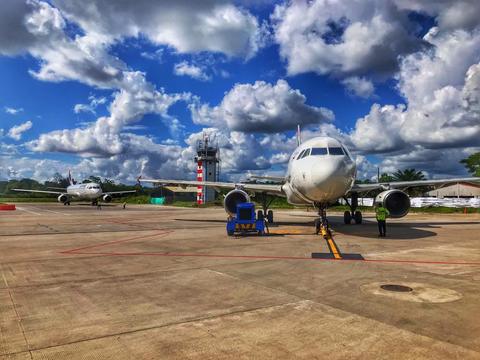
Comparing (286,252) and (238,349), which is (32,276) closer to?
(238,349)

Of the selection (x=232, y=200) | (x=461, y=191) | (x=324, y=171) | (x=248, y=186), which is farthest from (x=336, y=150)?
(x=461, y=191)

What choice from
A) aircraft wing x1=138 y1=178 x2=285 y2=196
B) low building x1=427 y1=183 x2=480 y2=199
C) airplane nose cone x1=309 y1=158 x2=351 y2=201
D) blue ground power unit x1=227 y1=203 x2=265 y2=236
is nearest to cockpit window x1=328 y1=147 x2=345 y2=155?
airplane nose cone x1=309 y1=158 x2=351 y2=201

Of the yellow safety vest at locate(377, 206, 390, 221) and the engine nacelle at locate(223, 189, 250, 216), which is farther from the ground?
the engine nacelle at locate(223, 189, 250, 216)

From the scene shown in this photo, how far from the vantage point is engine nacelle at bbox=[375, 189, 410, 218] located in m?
18.7

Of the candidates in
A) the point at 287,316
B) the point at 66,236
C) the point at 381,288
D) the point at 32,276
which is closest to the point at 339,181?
the point at 381,288

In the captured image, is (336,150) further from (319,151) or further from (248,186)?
(248,186)

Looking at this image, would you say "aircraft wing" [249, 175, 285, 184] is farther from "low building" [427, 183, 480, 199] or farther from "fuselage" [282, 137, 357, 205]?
"low building" [427, 183, 480, 199]

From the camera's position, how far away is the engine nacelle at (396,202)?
18.7 m

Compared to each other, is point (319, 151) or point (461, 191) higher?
point (319, 151)

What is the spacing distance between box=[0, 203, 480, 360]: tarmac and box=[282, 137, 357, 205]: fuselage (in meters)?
3.27

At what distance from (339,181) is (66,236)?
39.5 feet

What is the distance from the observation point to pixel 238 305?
5.95 m

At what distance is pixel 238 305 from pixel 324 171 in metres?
8.96

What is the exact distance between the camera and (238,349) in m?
4.25
